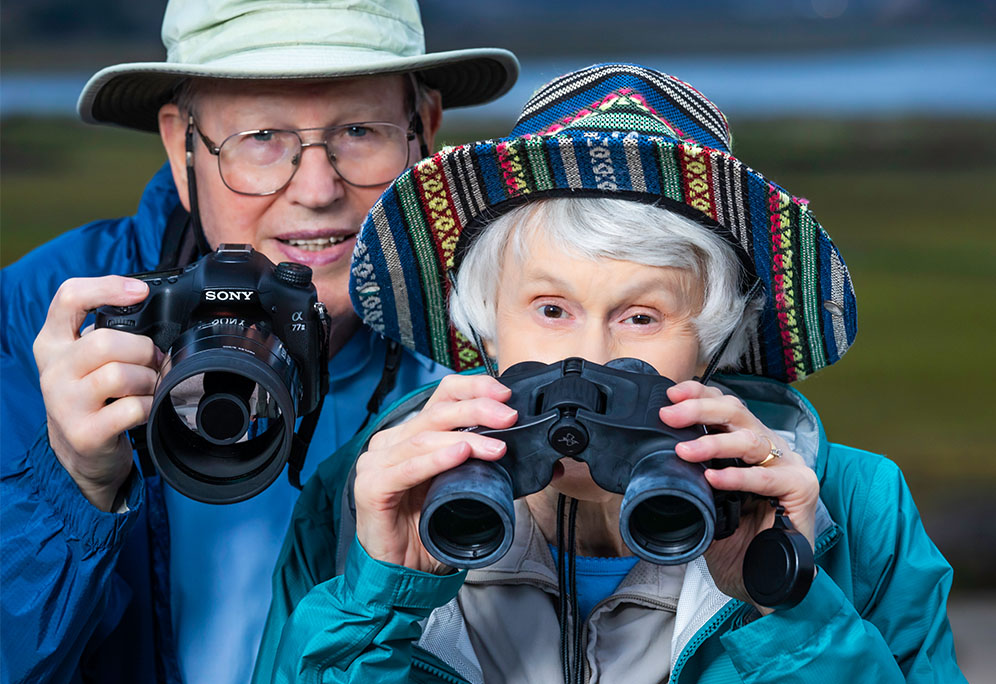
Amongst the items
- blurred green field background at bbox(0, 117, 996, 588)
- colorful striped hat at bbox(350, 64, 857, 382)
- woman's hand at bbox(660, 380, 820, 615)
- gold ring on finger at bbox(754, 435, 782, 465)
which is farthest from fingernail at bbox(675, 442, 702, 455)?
blurred green field background at bbox(0, 117, 996, 588)

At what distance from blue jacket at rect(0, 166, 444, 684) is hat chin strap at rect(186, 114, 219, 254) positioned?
0.10 m

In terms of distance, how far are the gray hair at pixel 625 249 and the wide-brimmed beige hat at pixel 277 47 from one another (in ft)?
1.34

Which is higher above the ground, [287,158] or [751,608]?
[287,158]

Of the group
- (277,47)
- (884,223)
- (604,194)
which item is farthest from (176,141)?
(884,223)

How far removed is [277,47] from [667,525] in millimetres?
991

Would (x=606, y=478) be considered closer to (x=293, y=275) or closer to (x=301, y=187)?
(x=293, y=275)

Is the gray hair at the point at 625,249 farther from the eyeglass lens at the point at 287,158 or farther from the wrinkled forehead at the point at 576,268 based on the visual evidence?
the eyeglass lens at the point at 287,158

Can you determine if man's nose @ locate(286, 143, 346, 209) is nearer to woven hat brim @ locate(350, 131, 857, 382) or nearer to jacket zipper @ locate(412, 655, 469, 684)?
woven hat brim @ locate(350, 131, 857, 382)

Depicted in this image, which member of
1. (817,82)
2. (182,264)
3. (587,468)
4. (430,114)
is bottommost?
(587,468)

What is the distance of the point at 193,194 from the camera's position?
1.80 m

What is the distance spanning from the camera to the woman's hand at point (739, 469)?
1168 mm

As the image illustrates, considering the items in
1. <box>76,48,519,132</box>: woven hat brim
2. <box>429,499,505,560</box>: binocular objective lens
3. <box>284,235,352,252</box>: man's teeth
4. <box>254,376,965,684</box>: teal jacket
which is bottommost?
<box>254,376,965,684</box>: teal jacket

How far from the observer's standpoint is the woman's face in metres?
1.35

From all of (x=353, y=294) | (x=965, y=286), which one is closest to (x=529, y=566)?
(x=353, y=294)
